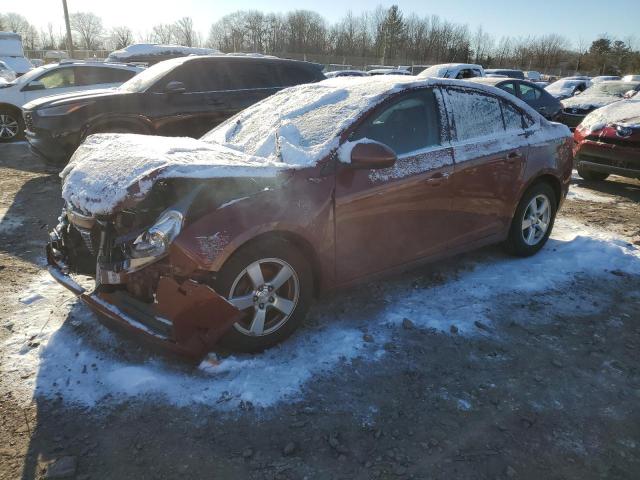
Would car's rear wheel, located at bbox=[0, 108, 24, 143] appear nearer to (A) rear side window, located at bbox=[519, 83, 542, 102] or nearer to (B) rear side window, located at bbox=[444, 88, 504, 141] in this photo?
(B) rear side window, located at bbox=[444, 88, 504, 141]

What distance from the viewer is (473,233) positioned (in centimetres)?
420

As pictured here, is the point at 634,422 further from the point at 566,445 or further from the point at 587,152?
the point at 587,152

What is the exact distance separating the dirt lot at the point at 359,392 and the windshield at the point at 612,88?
13766mm

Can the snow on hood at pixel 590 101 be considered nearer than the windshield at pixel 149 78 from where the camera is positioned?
No

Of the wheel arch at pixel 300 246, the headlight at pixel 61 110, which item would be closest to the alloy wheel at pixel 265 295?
the wheel arch at pixel 300 246

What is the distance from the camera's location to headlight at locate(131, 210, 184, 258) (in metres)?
2.70

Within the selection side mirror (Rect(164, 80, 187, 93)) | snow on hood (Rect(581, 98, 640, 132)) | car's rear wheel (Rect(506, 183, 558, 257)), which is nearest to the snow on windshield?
car's rear wheel (Rect(506, 183, 558, 257))

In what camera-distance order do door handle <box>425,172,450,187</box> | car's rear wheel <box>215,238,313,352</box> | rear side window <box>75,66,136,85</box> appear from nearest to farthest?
1. car's rear wheel <box>215,238,313,352</box>
2. door handle <box>425,172,450,187</box>
3. rear side window <box>75,66,136,85</box>

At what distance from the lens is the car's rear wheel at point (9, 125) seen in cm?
1094

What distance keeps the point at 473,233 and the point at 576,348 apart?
1.26 m

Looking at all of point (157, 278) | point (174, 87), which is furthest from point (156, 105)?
point (157, 278)

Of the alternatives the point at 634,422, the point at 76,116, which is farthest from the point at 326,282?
the point at 76,116

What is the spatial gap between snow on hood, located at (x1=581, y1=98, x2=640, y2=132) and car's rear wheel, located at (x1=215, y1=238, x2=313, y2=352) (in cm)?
658

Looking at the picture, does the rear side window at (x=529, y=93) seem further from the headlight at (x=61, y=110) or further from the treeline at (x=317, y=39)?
the treeline at (x=317, y=39)
